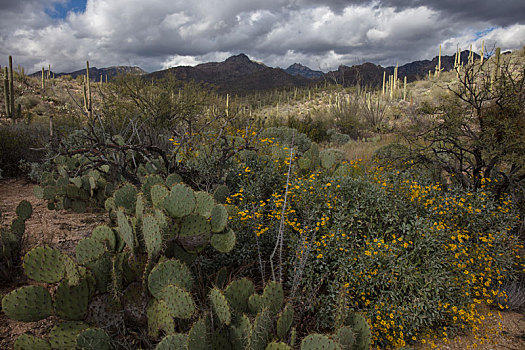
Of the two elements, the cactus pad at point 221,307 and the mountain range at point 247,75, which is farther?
the mountain range at point 247,75

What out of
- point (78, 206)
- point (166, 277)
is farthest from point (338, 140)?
point (166, 277)

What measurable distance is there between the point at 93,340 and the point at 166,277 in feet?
1.81

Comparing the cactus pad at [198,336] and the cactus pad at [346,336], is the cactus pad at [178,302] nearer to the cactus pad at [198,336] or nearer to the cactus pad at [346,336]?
the cactus pad at [198,336]

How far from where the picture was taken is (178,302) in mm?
2029

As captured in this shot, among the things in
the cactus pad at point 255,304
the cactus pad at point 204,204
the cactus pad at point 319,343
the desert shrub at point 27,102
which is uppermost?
the desert shrub at point 27,102

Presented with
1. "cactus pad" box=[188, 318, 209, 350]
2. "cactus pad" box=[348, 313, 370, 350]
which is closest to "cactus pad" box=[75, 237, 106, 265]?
"cactus pad" box=[188, 318, 209, 350]

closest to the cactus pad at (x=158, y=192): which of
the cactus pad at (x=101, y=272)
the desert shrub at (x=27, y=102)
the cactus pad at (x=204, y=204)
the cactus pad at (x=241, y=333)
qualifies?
the cactus pad at (x=204, y=204)

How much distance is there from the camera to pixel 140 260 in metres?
2.48

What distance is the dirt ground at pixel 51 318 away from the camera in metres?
2.50

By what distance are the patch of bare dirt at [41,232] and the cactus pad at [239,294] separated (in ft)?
4.82

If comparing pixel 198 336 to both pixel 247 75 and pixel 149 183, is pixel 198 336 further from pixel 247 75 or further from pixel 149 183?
pixel 247 75

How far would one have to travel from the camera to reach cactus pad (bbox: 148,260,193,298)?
7.08 feet

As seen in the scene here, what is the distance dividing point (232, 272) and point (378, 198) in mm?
1772

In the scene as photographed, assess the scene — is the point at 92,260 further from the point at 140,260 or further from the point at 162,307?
the point at 162,307
